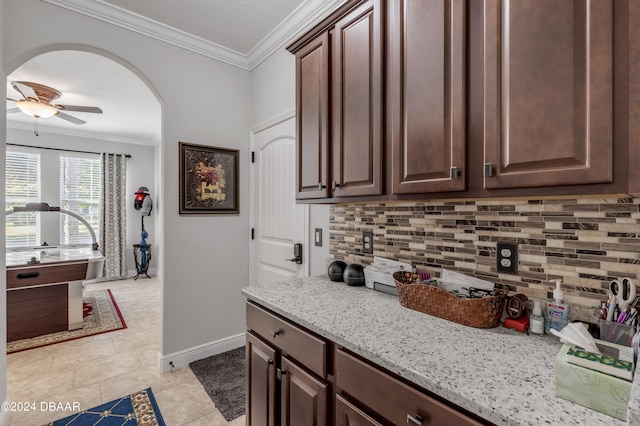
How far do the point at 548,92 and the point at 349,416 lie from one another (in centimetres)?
119

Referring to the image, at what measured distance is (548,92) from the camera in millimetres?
848

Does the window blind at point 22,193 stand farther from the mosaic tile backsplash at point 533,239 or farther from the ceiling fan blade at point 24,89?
the mosaic tile backsplash at point 533,239

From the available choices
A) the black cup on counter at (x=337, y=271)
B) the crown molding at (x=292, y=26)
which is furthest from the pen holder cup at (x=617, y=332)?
the crown molding at (x=292, y=26)

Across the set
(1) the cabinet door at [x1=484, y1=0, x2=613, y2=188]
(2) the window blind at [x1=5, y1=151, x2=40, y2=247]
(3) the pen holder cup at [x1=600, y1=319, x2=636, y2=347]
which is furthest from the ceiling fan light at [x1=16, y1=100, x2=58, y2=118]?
(3) the pen holder cup at [x1=600, y1=319, x2=636, y2=347]

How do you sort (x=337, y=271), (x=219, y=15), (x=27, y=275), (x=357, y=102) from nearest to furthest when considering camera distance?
(x=357, y=102)
(x=337, y=271)
(x=219, y=15)
(x=27, y=275)

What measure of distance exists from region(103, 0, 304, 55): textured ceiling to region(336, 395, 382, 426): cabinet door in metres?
2.47

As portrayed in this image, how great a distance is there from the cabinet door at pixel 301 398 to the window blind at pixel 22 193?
5.99m

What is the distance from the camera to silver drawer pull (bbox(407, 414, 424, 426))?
2.59 feet

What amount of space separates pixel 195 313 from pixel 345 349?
6.73ft

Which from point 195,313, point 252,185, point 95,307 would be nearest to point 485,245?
point 252,185

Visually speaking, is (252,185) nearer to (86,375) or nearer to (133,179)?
(86,375)

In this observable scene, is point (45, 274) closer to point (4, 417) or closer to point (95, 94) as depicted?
point (4, 417)

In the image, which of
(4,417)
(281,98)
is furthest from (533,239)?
(4,417)

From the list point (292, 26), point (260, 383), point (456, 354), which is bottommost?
point (260, 383)
